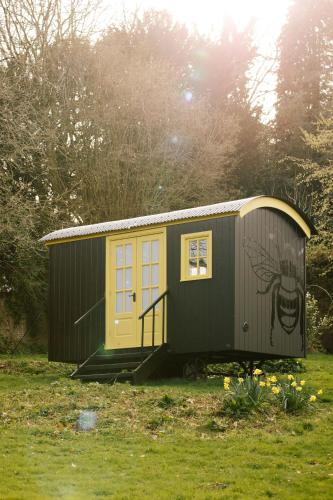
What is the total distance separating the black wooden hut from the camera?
534 inches

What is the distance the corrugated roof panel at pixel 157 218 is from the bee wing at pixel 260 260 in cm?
62

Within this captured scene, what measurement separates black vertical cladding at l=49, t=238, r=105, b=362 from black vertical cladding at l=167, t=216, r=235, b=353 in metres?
1.67

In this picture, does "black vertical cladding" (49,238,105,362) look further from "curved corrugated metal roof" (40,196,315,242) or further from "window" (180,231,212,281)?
"window" (180,231,212,281)

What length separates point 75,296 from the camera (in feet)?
52.1

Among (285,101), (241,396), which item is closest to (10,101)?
(241,396)

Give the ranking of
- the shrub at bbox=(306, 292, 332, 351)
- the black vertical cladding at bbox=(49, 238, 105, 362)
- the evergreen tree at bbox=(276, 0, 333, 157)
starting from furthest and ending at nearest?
1. the evergreen tree at bbox=(276, 0, 333, 157)
2. the shrub at bbox=(306, 292, 332, 351)
3. the black vertical cladding at bbox=(49, 238, 105, 362)

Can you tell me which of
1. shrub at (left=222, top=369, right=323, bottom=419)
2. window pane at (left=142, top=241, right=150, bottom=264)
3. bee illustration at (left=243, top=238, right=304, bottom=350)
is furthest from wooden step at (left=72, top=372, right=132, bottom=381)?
shrub at (left=222, top=369, right=323, bottom=419)

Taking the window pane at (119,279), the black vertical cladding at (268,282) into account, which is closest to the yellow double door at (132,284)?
the window pane at (119,279)

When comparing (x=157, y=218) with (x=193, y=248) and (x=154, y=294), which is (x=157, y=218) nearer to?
(x=193, y=248)

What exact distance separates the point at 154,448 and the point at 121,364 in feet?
17.7

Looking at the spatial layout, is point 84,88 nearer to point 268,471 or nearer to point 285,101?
point 285,101

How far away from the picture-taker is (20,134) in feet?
54.3

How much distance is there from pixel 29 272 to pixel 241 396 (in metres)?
11.6

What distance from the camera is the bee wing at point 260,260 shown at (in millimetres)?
13820
